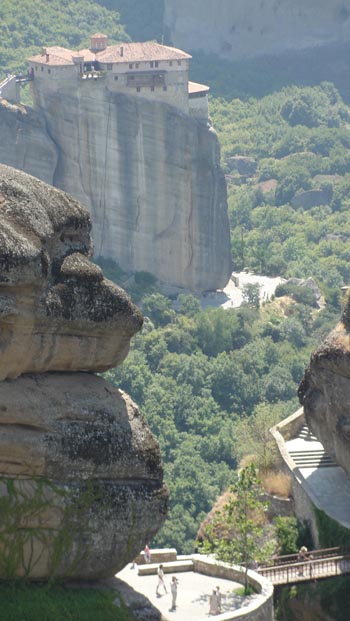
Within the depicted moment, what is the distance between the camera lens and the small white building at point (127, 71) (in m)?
104

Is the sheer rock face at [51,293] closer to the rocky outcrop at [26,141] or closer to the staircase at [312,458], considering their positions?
the staircase at [312,458]

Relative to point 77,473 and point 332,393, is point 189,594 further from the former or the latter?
point 332,393

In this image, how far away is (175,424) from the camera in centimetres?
8919

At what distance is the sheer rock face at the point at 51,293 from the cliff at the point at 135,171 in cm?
7713

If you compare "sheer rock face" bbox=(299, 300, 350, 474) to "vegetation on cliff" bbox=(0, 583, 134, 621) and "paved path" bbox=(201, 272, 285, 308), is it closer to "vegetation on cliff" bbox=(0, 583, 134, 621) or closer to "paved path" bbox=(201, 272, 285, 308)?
"vegetation on cliff" bbox=(0, 583, 134, 621)

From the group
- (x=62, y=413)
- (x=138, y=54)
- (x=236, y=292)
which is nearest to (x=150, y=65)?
(x=138, y=54)

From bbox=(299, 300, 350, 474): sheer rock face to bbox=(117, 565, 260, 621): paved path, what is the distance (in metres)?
5.73

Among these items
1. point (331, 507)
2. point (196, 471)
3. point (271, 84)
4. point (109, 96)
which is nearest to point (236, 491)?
point (331, 507)

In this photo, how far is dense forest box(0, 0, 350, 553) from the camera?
8556cm

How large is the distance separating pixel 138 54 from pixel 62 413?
253 ft

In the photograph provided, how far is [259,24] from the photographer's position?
178375mm

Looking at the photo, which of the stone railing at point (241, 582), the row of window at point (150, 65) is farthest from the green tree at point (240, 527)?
the row of window at point (150, 65)

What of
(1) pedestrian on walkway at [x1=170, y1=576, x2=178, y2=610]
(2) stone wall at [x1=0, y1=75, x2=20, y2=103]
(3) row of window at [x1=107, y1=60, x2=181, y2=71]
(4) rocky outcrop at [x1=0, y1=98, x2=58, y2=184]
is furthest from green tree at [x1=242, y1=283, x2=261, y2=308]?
Answer: (1) pedestrian on walkway at [x1=170, y1=576, x2=178, y2=610]

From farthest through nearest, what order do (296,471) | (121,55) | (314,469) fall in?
(121,55) → (314,469) → (296,471)
